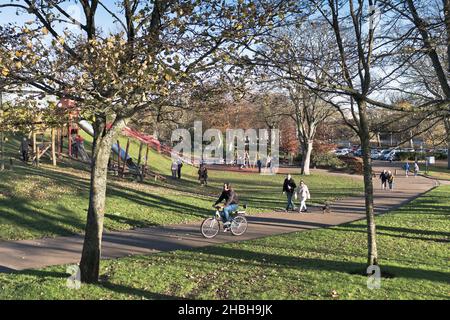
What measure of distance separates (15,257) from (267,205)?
12.9 m

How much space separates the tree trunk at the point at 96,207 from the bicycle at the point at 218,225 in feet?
17.2

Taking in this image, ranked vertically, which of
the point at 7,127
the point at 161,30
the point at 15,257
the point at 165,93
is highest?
the point at 161,30

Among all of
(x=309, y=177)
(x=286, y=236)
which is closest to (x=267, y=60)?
(x=286, y=236)

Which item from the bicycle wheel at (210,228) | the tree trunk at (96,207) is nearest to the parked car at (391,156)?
the bicycle wheel at (210,228)

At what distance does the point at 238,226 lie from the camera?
44.0ft

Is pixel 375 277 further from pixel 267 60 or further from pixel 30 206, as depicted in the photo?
pixel 30 206

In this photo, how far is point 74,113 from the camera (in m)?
6.68

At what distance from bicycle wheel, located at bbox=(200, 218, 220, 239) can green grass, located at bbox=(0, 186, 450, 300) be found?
55.9 inches

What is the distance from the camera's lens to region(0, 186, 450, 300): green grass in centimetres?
684

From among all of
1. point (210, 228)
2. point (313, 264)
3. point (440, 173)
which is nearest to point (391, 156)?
point (440, 173)

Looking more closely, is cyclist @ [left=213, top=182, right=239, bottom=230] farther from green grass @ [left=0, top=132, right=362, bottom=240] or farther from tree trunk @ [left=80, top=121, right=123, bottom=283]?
tree trunk @ [left=80, top=121, right=123, bottom=283]

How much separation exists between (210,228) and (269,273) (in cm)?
496

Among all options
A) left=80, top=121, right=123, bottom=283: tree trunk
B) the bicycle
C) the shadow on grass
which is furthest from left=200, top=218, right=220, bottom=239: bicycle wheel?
left=80, top=121, right=123, bottom=283: tree trunk

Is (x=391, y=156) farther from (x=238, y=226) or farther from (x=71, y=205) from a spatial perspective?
(x=71, y=205)
